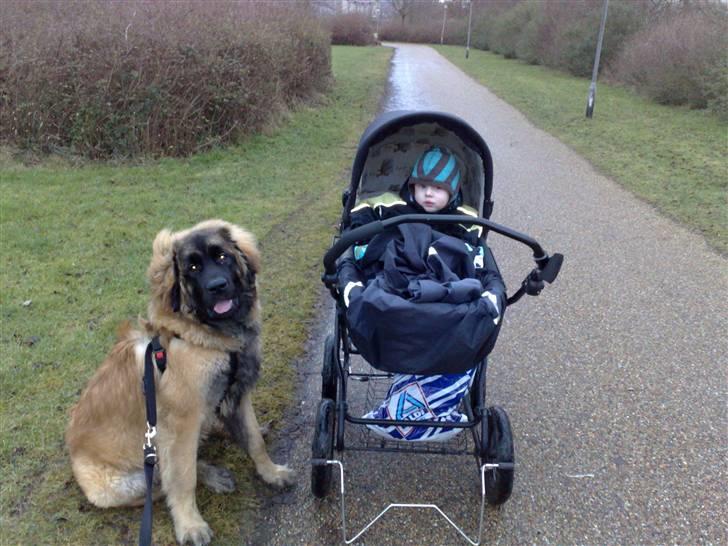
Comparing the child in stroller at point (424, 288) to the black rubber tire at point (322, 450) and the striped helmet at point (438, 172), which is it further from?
the black rubber tire at point (322, 450)

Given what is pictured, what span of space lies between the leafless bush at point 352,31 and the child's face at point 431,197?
1914 inches

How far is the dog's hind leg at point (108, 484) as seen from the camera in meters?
2.79

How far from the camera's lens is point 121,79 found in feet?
29.8

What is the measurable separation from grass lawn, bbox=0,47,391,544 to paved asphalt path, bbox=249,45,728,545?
372 millimetres

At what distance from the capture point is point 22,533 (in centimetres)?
277

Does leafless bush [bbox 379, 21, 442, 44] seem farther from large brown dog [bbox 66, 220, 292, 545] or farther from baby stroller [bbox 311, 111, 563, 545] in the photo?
large brown dog [bbox 66, 220, 292, 545]

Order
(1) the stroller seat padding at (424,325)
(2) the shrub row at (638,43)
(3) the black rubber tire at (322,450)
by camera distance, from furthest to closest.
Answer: (2) the shrub row at (638,43) → (3) the black rubber tire at (322,450) → (1) the stroller seat padding at (424,325)

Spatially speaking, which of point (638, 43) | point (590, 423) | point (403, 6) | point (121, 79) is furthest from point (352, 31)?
point (590, 423)

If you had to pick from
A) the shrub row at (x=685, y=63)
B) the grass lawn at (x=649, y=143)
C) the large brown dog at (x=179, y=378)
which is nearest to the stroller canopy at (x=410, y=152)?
the large brown dog at (x=179, y=378)

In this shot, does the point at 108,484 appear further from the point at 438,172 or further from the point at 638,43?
the point at 638,43

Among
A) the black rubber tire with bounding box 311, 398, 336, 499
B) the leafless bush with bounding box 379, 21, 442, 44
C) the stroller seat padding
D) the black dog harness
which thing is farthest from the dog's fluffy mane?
the leafless bush with bounding box 379, 21, 442, 44

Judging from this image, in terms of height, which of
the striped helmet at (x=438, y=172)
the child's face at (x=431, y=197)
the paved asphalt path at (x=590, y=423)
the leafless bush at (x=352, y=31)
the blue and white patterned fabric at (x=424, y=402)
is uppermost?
the leafless bush at (x=352, y=31)

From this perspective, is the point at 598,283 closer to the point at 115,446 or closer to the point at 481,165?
the point at 481,165

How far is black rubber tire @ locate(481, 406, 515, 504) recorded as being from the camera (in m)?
2.77
